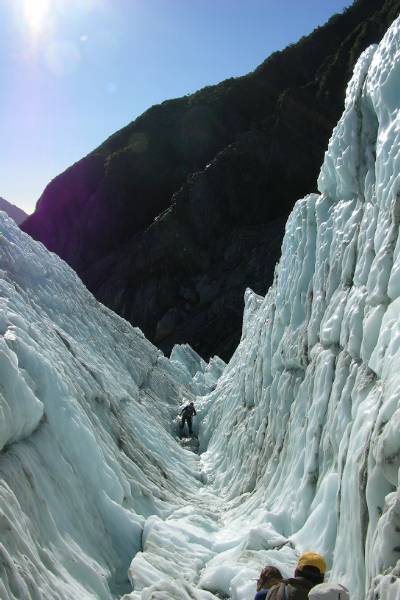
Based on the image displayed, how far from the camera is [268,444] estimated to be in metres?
11.7

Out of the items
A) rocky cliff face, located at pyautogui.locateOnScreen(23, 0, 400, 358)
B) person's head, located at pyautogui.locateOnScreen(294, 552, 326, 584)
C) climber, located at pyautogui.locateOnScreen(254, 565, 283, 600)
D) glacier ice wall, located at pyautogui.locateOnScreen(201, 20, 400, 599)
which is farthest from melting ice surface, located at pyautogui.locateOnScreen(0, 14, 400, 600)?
rocky cliff face, located at pyautogui.locateOnScreen(23, 0, 400, 358)

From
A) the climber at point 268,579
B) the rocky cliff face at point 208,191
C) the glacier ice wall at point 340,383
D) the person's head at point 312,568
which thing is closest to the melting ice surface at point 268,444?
the glacier ice wall at point 340,383

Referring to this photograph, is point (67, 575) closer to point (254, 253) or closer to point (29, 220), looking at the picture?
point (254, 253)

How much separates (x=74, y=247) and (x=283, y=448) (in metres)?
80.7

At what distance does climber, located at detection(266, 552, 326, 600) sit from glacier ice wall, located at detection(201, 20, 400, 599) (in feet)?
1.47

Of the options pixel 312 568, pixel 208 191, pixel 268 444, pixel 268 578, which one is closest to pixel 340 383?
pixel 268 578

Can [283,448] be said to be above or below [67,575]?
above

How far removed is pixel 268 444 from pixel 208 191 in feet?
193

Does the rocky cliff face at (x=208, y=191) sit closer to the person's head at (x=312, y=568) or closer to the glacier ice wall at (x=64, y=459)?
the glacier ice wall at (x=64, y=459)

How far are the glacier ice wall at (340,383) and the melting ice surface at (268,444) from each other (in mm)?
30

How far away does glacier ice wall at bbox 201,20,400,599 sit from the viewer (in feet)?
18.5

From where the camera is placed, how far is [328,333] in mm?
9039

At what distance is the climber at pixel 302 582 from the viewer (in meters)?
4.69

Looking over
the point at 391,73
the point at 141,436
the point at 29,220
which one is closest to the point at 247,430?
the point at 141,436
